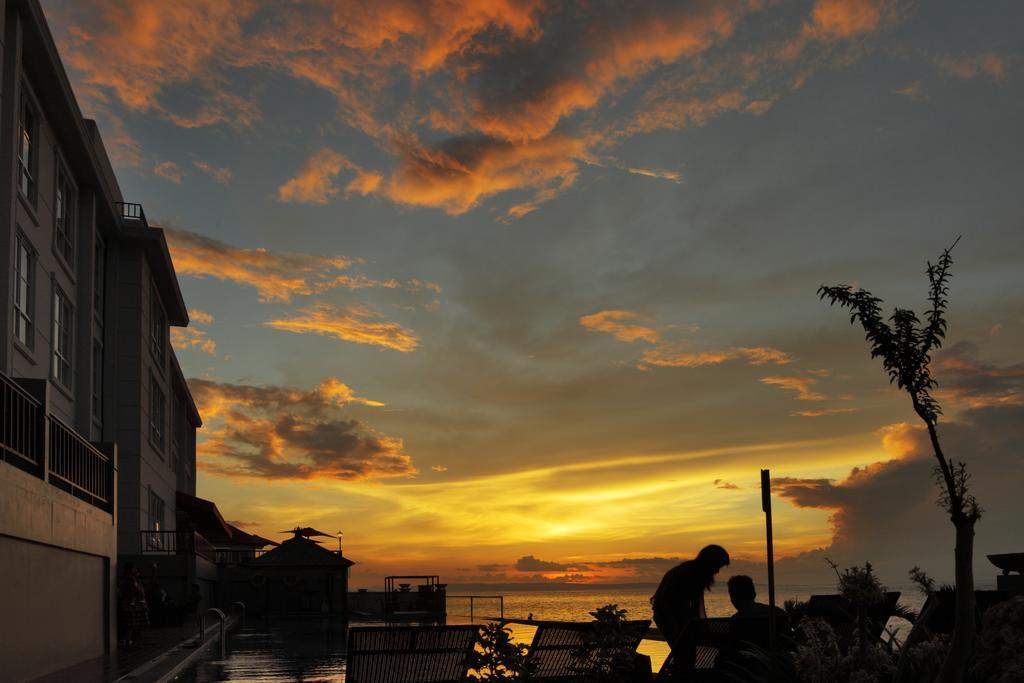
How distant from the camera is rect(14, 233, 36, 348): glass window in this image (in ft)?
77.3

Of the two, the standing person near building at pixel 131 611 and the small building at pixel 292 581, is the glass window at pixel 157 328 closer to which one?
the small building at pixel 292 581

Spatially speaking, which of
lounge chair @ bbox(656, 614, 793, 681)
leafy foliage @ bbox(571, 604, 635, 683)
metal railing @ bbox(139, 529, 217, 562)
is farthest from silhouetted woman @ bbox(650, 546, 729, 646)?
metal railing @ bbox(139, 529, 217, 562)

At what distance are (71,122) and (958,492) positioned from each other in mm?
27085

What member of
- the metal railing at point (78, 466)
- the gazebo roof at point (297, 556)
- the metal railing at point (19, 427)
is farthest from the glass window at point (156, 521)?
the metal railing at point (19, 427)

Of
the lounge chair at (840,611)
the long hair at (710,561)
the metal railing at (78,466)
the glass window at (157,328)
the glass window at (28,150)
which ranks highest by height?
the glass window at (28,150)

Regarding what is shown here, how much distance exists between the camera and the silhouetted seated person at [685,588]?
845cm

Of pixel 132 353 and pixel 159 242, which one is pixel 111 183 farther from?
pixel 132 353

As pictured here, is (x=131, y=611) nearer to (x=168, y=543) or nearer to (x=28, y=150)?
(x=28, y=150)

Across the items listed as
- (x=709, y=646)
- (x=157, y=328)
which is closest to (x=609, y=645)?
(x=709, y=646)

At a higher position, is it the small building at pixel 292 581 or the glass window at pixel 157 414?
the glass window at pixel 157 414

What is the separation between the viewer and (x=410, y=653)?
26.6 feet

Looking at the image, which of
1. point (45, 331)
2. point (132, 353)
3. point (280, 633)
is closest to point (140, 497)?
point (132, 353)

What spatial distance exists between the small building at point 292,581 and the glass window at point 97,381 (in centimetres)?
1791

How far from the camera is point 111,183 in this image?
3481 cm
